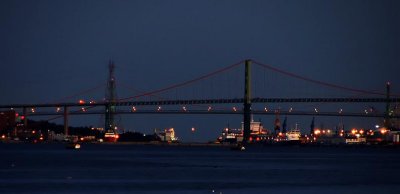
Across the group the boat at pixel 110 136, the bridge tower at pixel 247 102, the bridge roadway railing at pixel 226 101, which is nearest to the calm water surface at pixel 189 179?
the bridge tower at pixel 247 102

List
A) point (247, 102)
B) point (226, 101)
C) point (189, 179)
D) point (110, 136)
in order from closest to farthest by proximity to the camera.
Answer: point (189, 179) → point (247, 102) → point (226, 101) → point (110, 136)

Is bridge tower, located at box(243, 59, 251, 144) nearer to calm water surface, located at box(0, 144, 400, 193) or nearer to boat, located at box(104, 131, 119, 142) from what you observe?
boat, located at box(104, 131, 119, 142)

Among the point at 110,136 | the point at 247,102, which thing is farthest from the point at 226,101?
the point at 110,136

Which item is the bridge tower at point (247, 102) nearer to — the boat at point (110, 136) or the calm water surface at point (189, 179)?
the boat at point (110, 136)

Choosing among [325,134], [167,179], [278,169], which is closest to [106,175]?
[167,179]

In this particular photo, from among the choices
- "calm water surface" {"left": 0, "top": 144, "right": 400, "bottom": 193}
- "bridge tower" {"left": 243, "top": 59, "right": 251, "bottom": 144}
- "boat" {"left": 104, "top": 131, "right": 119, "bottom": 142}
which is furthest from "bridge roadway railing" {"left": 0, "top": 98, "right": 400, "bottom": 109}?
"calm water surface" {"left": 0, "top": 144, "right": 400, "bottom": 193}

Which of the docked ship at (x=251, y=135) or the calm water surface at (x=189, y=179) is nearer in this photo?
the calm water surface at (x=189, y=179)

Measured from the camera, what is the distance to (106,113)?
4400 inches

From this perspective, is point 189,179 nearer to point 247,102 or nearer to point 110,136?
point 247,102

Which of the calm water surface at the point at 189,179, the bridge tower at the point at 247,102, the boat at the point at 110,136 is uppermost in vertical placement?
the bridge tower at the point at 247,102

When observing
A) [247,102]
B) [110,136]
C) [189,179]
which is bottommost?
[189,179]

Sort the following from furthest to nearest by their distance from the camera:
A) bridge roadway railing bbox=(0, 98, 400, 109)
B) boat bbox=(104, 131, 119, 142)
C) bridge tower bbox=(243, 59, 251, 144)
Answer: boat bbox=(104, 131, 119, 142), bridge roadway railing bbox=(0, 98, 400, 109), bridge tower bbox=(243, 59, 251, 144)

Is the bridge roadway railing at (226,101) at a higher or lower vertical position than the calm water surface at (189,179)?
higher

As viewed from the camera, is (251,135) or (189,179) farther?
(251,135)
